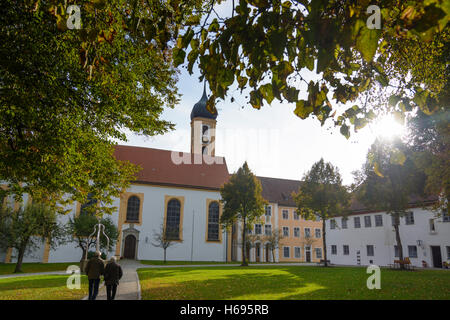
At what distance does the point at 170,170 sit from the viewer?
43188 mm

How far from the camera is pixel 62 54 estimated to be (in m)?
8.22

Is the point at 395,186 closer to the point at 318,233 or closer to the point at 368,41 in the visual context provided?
the point at 318,233

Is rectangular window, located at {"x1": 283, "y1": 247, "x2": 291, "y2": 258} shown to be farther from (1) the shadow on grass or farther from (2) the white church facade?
(1) the shadow on grass

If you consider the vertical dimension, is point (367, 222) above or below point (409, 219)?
below

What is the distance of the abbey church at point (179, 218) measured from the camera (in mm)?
37344

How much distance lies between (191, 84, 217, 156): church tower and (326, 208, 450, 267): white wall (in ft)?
75.9

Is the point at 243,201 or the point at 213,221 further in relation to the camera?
the point at 213,221

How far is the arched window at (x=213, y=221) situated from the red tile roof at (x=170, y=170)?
2536mm

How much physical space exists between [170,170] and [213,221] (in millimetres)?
9099

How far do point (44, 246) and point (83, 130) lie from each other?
29.5 m

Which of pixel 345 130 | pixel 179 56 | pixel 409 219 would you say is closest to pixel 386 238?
pixel 409 219

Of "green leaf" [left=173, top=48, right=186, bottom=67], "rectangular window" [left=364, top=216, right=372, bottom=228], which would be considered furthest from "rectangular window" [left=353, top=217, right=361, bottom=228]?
"green leaf" [left=173, top=48, right=186, bottom=67]

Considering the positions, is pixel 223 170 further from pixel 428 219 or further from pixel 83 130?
pixel 83 130

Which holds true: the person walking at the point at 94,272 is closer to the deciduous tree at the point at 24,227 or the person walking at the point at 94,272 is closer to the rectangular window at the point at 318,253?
the deciduous tree at the point at 24,227
